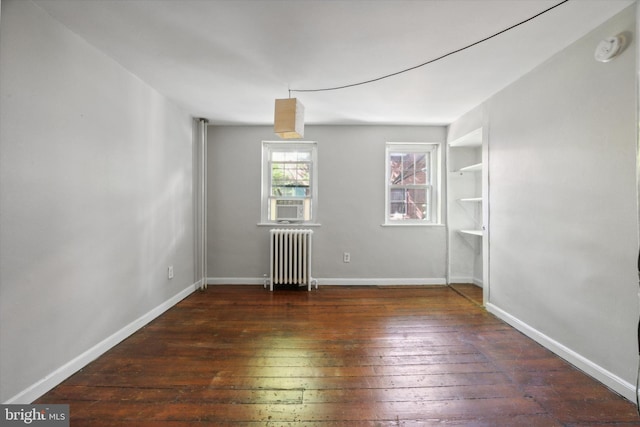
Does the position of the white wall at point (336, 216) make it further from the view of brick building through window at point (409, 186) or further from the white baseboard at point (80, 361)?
the white baseboard at point (80, 361)

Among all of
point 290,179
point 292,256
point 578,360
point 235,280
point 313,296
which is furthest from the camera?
point 290,179

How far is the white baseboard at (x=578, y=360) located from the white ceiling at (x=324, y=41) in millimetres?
2207

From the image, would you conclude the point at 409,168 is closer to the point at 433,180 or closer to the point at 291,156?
the point at 433,180

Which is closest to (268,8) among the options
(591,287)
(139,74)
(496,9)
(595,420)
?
(496,9)

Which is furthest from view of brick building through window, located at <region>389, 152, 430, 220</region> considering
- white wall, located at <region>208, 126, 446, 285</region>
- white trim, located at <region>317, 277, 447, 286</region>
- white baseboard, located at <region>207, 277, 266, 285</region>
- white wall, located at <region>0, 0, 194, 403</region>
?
white wall, located at <region>0, 0, 194, 403</region>

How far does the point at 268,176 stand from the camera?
388 centimetres

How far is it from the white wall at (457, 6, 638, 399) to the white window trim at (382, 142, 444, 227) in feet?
4.01

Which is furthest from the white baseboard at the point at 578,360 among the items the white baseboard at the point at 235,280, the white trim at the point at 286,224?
the white baseboard at the point at 235,280

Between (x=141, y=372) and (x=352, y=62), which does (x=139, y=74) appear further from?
(x=141, y=372)

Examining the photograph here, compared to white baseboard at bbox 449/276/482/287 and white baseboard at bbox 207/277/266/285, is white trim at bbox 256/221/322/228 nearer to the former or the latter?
white baseboard at bbox 207/277/266/285

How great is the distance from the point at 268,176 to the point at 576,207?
10.9 feet

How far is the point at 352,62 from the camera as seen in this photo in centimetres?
210

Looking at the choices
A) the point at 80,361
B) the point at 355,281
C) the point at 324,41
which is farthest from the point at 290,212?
the point at 80,361

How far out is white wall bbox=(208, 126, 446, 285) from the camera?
3760mm
